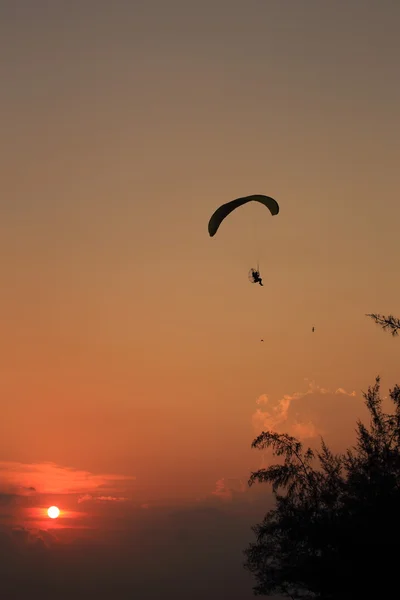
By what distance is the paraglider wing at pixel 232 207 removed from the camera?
41.5m

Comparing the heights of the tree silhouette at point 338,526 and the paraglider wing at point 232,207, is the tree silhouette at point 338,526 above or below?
below

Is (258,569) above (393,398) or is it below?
below

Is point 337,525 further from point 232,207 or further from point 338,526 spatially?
point 232,207

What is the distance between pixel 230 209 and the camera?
1681 inches

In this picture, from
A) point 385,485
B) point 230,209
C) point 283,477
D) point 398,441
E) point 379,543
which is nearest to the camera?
point 379,543

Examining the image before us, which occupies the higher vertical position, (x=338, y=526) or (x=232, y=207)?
(x=232, y=207)

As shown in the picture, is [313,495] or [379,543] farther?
[313,495]

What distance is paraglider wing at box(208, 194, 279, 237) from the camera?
4150 centimetres

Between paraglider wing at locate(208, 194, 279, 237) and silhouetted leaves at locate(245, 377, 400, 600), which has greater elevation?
paraglider wing at locate(208, 194, 279, 237)

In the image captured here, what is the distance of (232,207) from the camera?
42.6 m

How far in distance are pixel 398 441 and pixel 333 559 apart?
6.18 metres

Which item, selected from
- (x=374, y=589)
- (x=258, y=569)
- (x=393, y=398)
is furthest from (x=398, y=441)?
(x=258, y=569)

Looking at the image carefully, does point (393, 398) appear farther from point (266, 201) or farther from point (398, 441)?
point (266, 201)

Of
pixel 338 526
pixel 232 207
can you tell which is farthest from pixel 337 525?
pixel 232 207
